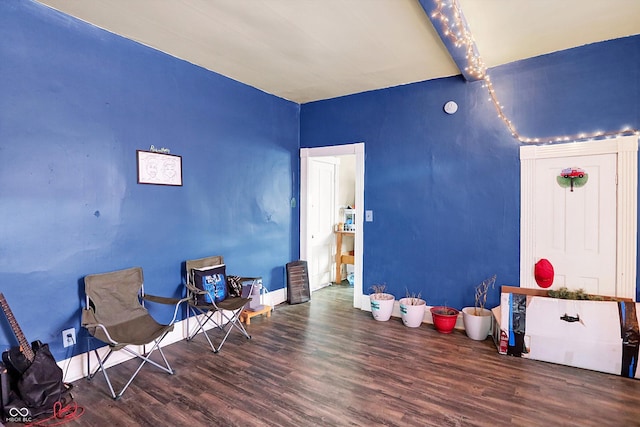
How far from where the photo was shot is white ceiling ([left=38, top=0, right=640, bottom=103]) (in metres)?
2.51

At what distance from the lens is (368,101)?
441cm

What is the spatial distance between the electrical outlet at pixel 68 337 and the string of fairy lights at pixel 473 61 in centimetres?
357

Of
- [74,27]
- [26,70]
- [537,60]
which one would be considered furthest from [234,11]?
[537,60]

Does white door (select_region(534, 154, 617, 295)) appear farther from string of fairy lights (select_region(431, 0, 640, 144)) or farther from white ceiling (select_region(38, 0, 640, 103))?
white ceiling (select_region(38, 0, 640, 103))

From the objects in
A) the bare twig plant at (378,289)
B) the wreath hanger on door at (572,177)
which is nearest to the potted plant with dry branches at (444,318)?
the bare twig plant at (378,289)

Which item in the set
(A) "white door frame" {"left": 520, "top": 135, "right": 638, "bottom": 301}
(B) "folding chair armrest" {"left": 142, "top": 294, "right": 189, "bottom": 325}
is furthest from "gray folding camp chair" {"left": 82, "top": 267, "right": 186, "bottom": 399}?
(A) "white door frame" {"left": 520, "top": 135, "right": 638, "bottom": 301}

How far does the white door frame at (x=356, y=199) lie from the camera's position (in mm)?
4492

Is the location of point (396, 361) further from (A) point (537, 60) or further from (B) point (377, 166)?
(A) point (537, 60)

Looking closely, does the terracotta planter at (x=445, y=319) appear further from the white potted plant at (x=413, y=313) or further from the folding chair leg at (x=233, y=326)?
the folding chair leg at (x=233, y=326)

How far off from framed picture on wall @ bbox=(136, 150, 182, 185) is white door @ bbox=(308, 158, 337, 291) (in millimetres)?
2099

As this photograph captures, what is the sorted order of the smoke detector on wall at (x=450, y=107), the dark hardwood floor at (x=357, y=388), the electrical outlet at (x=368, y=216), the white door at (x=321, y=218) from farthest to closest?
the white door at (x=321, y=218)
the electrical outlet at (x=368, y=216)
the smoke detector on wall at (x=450, y=107)
the dark hardwood floor at (x=357, y=388)

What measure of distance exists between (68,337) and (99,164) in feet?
4.51

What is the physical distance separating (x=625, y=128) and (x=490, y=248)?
5.07ft

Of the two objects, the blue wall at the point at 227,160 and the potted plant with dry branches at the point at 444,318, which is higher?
the blue wall at the point at 227,160
